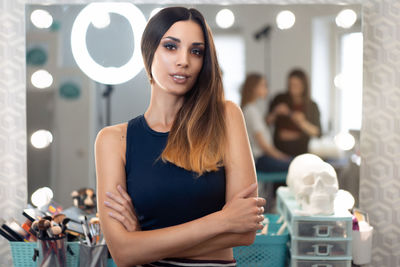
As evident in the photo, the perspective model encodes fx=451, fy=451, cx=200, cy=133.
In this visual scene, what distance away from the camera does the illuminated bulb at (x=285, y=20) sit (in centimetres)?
188

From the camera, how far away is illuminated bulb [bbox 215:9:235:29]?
6.14 ft

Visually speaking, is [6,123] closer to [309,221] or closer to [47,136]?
[47,136]

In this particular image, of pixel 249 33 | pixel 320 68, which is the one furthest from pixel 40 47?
pixel 320 68

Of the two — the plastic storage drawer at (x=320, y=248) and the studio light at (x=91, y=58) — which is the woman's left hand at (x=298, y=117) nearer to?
the plastic storage drawer at (x=320, y=248)

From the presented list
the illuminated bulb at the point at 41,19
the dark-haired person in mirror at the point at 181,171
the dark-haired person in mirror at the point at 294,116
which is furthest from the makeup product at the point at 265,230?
the illuminated bulb at the point at 41,19

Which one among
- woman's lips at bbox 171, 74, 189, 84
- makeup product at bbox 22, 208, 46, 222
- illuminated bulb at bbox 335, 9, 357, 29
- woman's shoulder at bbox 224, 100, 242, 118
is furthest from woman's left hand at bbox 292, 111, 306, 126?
makeup product at bbox 22, 208, 46, 222

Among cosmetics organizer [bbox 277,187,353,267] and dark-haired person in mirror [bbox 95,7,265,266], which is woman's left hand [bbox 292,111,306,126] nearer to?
cosmetics organizer [bbox 277,187,353,267]

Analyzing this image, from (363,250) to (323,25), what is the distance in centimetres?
92

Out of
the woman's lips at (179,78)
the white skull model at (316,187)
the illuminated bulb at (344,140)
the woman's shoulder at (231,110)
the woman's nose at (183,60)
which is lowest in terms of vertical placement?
the white skull model at (316,187)

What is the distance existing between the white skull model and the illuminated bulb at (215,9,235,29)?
0.67 m

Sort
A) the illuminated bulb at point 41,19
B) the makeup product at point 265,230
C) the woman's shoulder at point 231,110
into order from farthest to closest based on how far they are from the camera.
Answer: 1. the illuminated bulb at point 41,19
2. the makeup product at point 265,230
3. the woman's shoulder at point 231,110

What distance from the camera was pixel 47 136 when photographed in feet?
6.21

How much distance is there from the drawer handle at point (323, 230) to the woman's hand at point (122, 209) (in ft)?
2.57

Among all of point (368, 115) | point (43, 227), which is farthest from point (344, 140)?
point (43, 227)
